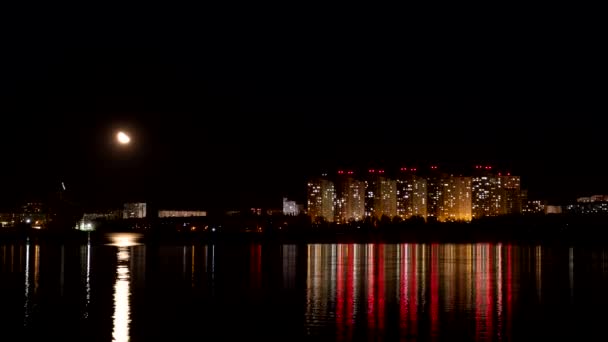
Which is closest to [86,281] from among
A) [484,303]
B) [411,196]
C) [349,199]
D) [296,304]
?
[296,304]

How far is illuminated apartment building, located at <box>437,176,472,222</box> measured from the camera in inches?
7101

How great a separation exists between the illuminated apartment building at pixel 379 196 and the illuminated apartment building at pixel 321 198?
24.4 feet

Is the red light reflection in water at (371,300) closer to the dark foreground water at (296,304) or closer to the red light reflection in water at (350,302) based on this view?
the dark foreground water at (296,304)

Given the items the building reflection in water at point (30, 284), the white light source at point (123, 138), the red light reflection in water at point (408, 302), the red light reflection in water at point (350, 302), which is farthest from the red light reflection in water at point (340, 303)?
the white light source at point (123, 138)

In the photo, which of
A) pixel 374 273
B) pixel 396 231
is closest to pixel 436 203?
pixel 396 231

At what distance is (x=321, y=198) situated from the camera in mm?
180625

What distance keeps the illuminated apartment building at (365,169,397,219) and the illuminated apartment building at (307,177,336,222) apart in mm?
7448

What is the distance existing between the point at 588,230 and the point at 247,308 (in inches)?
5031

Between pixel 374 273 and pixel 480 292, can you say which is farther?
pixel 374 273

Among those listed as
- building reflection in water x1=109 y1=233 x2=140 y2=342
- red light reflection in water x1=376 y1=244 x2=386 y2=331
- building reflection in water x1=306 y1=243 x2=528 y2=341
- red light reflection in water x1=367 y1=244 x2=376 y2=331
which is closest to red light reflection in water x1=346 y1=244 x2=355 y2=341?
building reflection in water x1=306 y1=243 x2=528 y2=341

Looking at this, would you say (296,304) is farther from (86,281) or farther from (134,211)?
(134,211)

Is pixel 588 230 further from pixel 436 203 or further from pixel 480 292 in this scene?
pixel 480 292

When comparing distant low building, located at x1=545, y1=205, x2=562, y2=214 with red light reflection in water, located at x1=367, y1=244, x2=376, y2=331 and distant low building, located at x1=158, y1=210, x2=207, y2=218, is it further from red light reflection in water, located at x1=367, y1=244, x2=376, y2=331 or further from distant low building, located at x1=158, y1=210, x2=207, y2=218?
red light reflection in water, located at x1=367, y1=244, x2=376, y2=331

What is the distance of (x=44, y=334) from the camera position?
1800 centimetres
